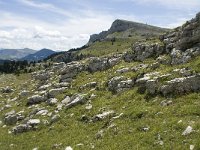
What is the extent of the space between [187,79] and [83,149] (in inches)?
466

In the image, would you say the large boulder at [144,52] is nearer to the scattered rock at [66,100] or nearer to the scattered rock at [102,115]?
the scattered rock at [66,100]

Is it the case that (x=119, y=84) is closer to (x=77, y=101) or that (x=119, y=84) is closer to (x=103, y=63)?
(x=77, y=101)

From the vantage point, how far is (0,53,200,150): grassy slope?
2503 cm

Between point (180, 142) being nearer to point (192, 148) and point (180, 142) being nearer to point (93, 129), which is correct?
point (192, 148)

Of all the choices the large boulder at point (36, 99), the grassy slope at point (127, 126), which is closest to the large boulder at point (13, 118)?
the grassy slope at point (127, 126)

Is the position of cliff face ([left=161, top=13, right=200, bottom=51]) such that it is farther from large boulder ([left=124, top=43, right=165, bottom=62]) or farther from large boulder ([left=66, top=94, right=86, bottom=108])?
large boulder ([left=66, top=94, right=86, bottom=108])

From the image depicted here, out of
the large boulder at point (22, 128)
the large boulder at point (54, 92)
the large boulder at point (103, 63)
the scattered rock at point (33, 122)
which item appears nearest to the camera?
the large boulder at point (22, 128)

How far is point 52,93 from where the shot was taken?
161 ft

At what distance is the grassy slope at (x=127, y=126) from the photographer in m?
25.0

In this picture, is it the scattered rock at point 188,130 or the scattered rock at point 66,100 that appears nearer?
the scattered rock at point 188,130

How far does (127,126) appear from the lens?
29.5 metres

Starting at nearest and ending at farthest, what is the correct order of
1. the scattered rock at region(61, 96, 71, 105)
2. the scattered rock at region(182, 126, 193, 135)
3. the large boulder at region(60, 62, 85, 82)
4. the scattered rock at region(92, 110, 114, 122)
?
the scattered rock at region(182, 126, 193, 135), the scattered rock at region(92, 110, 114, 122), the scattered rock at region(61, 96, 71, 105), the large boulder at region(60, 62, 85, 82)

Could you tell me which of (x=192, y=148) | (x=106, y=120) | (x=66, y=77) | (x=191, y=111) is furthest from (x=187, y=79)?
(x=66, y=77)

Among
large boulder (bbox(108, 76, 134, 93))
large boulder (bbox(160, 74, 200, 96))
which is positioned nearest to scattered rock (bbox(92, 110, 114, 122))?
large boulder (bbox(160, 74, 200, 96))
